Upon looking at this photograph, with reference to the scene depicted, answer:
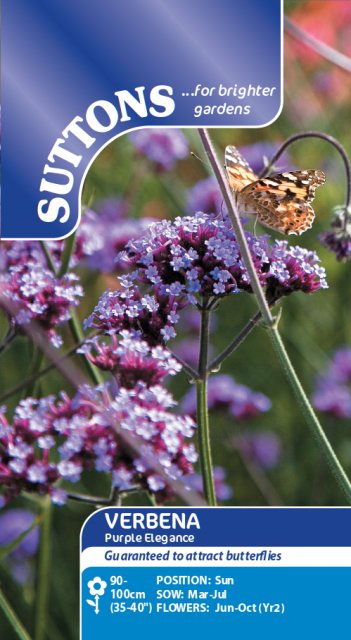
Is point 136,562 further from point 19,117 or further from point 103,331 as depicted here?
point 19,117

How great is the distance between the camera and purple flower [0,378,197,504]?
0.95 meters

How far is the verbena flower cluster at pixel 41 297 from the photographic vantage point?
43.7 inches

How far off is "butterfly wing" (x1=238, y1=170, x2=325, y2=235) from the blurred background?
0.29m

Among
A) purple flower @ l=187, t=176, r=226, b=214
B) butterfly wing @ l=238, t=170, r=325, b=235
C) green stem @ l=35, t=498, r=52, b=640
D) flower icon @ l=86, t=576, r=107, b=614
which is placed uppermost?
purple flower @ l=187, t=176, r=226, b=214

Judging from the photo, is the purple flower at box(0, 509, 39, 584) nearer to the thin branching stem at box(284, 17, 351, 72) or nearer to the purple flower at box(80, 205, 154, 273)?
the purple flower at box(80, 205, 154, 273)

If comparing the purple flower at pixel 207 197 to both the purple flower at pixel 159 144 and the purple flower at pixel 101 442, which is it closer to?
the purple flower at pixel 159 144

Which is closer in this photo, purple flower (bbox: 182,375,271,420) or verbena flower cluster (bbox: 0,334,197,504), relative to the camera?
verbena flower cluster (bbox: 0,334,197,504)

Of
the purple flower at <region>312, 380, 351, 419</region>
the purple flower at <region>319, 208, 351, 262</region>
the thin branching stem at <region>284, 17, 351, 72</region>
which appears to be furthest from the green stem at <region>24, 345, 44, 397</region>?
the purple flower at <region>312, 380, 351, 419</region>

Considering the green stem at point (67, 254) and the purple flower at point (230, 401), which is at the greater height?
the purple flower at point (230, 401)

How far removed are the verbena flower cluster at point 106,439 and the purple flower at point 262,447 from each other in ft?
2.54

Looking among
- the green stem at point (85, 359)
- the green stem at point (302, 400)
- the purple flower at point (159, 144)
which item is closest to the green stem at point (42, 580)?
the green stem at point (85, 359)

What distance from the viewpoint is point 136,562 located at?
3.60 feet

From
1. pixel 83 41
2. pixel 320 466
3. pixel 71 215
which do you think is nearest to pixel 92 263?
pixel 71 215

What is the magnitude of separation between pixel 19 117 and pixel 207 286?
337 millimetres
